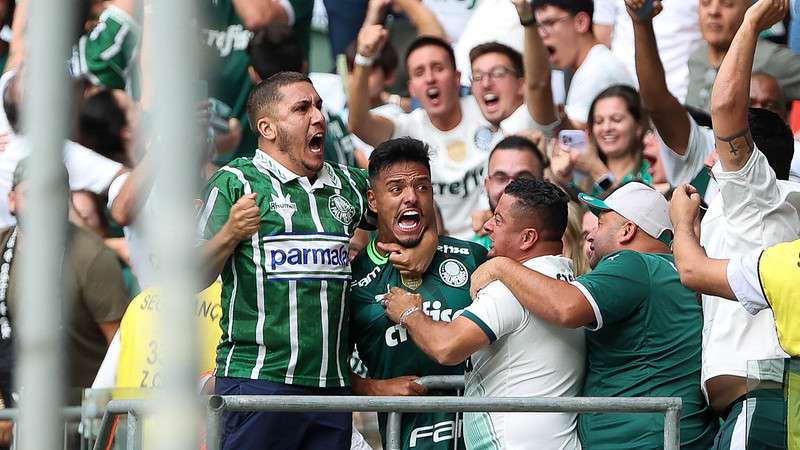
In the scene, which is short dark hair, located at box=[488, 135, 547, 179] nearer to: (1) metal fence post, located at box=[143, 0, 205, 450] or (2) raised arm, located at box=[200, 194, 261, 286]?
(2) raised arm, located at box=[200, 194, 261, 286]

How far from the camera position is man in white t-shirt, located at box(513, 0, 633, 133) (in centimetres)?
827

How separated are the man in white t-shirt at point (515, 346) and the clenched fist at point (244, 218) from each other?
577 mm

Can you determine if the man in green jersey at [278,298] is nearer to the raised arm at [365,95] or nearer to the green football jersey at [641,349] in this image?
the green football jersey at [641,349]

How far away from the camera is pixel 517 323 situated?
17.6 ft

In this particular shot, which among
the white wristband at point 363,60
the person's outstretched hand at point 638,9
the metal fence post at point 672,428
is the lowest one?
the metal fence post at point 672,428

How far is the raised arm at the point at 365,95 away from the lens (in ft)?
26.2

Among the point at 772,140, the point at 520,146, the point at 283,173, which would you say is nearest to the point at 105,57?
the point at 520,146

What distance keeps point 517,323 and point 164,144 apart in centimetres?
→ 352

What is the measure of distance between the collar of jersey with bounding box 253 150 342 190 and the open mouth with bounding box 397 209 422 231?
0.28 metres

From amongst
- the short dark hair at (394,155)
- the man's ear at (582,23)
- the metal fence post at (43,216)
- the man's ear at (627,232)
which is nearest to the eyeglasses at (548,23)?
the man's ear at (582,23)

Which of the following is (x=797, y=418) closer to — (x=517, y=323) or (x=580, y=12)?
(x=517, y=323)

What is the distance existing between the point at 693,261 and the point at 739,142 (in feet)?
1.61

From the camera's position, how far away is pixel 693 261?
483 centimetres

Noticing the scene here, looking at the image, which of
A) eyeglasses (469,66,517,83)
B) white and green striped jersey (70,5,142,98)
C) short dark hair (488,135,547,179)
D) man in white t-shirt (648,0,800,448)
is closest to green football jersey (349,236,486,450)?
man in white t-shirt (648,0,800,448)
